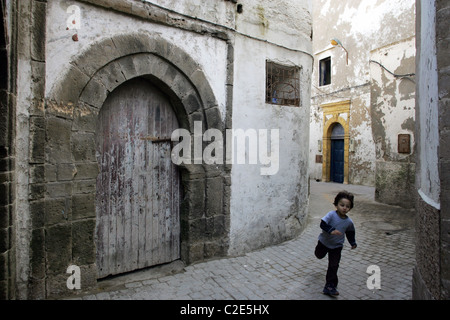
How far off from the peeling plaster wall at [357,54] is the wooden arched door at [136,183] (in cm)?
1059

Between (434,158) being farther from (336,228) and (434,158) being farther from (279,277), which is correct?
(279,277)

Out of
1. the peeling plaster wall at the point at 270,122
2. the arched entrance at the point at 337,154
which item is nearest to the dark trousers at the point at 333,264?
A: the peeling plaster wall at the point at 270,122

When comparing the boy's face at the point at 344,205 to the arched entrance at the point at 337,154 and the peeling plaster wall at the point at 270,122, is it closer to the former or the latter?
the peeling plaster wall at the point at 270,122

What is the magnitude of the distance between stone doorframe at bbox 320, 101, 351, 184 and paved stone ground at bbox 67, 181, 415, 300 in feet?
27.9

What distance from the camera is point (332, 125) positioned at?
14500 mm

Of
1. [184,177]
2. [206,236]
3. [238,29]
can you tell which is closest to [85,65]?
[184,177]

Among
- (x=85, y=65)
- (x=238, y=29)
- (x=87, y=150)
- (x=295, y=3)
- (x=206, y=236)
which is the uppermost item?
(x=295, y=3)

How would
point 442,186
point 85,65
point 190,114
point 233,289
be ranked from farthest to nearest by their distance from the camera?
point 190,114, point 233,289, point 85,65, point 442,186

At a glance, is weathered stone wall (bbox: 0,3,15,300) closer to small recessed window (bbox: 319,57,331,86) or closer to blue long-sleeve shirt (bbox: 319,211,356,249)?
blue long-sleeve shirt (bbox: 319,211,356,249)

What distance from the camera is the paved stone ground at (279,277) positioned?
333 cm

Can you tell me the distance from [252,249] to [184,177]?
166cm

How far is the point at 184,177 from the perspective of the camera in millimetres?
4164

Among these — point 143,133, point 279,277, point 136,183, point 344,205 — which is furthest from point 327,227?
point 143,133

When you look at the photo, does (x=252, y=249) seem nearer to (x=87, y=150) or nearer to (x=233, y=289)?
(x=233, y=289)
